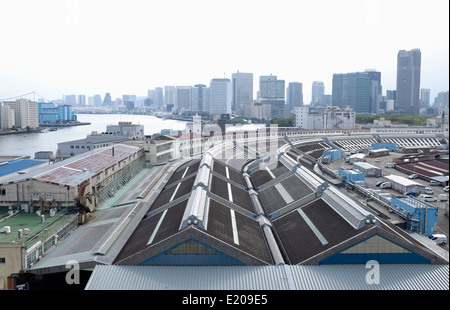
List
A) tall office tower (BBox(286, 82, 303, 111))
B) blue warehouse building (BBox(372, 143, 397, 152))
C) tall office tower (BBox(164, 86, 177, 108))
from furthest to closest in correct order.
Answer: tall office tower (BBox(164, 86, 177, 108)), tall office tower (BBox(286, 82, 303, 111)), blue warehouse building (BBox(372, 143, 397, 152))

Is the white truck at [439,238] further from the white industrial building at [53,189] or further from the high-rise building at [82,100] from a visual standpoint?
the high-rise building at [82,100]

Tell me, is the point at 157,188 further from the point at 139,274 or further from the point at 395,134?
the point at 395,134

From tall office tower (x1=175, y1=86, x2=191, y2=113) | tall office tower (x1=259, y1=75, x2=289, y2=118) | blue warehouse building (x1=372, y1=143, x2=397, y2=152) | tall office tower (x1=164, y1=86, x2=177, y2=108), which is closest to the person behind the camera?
blue warehouse building (x1=372, y1=143, x2=397, y2=152)

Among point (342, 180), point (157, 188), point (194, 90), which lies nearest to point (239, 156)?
point (342, 180)

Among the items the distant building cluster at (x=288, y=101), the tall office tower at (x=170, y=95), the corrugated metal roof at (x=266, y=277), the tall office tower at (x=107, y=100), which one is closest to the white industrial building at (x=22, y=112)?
the distant building cluster at (x=288, y=101)

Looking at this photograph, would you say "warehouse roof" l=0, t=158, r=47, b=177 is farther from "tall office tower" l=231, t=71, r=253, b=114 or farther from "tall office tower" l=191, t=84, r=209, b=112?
"tall office tower" l=231, t=71, r=253, b=114

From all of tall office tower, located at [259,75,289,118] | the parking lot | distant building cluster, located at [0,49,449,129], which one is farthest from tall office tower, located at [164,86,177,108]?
the parking lot
